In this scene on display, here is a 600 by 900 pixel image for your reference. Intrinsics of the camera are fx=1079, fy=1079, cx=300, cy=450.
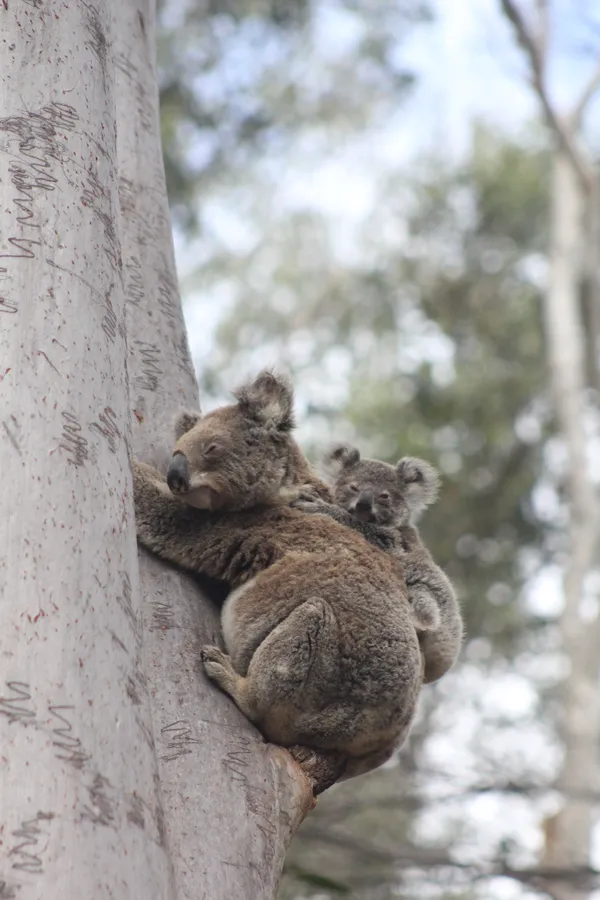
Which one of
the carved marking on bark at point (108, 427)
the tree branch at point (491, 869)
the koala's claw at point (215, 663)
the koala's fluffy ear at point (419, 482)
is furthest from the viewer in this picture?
the tree branch at point (491, 869)

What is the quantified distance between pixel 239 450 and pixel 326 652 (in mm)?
890

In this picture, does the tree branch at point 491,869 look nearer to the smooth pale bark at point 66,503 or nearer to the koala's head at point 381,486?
the koala's head at point 381,486

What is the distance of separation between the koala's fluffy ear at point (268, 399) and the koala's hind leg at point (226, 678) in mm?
1184

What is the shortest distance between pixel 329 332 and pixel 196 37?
18.2 feet

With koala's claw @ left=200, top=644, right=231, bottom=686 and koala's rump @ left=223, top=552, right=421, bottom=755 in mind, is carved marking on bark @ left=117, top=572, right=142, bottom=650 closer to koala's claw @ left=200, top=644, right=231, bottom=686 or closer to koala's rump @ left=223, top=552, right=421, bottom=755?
koala's claw @ left=200, top=644, right=231, bottom=686

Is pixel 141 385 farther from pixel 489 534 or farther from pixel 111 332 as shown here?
pixel 489 534

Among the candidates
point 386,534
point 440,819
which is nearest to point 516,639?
point 440,819

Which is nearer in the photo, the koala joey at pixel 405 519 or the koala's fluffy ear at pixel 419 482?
the koala joey at pixel 405 519

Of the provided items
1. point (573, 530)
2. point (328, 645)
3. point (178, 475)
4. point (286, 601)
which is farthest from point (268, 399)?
point (573, 530)

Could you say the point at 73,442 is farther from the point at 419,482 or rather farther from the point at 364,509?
the point at 419,482

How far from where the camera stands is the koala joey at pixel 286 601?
9.45 feet

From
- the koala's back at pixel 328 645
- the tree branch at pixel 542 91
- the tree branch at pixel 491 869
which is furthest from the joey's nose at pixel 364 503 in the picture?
the tree branch at pixel 542 91

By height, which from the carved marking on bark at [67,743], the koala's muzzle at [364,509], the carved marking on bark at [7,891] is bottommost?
the carved marking on bark at [7,891]

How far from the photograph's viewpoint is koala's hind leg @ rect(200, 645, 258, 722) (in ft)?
8.87
